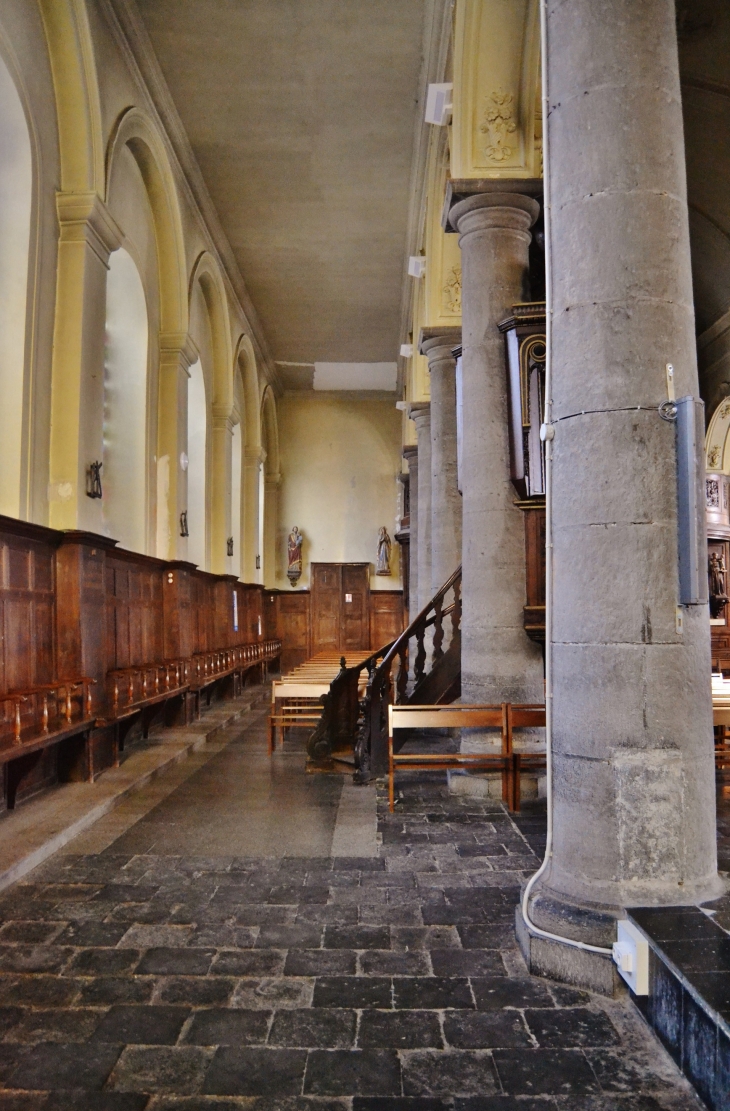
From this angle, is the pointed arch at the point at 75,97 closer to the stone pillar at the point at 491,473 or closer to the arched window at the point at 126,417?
the arched window at the point at 126,417

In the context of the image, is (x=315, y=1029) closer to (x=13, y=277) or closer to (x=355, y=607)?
(x=13, y=277)

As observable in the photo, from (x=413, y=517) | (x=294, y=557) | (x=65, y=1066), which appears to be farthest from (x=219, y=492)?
(x=65, y=1066)

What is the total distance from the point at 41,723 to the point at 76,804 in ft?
2.38

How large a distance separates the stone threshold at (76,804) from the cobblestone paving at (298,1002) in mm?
275

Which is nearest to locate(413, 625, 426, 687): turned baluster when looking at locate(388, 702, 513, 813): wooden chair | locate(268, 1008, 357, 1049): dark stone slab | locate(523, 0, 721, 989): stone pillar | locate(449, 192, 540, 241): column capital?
locate(388, 702, 513, 813): wooden chair

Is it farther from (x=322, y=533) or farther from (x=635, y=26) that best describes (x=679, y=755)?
(x=322, y=533)

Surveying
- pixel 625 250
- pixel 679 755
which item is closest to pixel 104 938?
pixel 679 755

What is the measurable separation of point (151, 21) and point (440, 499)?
6.61 m

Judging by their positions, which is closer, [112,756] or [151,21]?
[112,756]

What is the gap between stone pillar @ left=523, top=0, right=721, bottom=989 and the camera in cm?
334

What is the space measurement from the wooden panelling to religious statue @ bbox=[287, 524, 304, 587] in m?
2.14

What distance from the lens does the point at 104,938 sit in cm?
392

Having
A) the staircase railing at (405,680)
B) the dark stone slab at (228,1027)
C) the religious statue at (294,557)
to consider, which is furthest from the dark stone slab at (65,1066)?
the religious statue at (294,557)

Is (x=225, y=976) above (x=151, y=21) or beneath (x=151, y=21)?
beneath
